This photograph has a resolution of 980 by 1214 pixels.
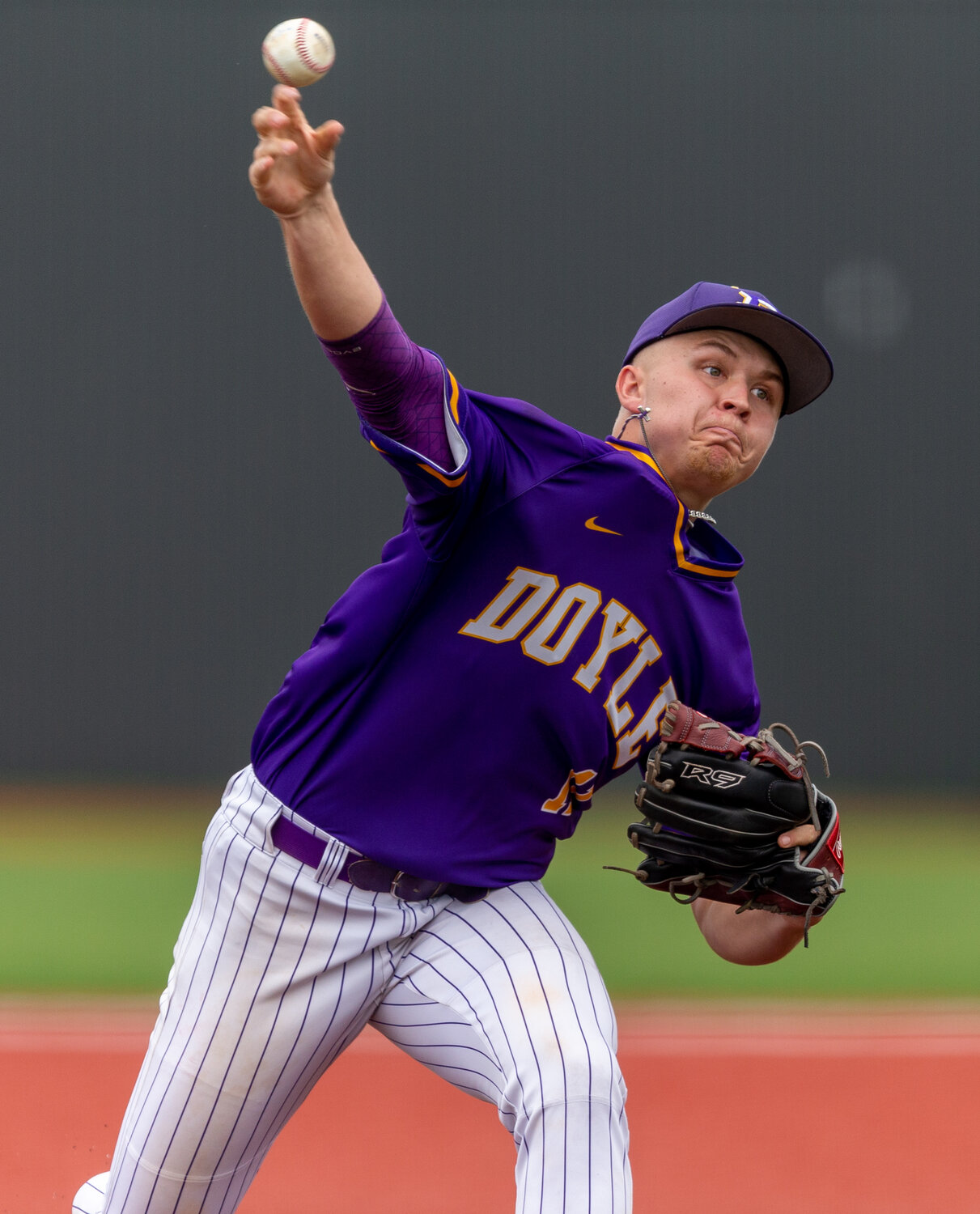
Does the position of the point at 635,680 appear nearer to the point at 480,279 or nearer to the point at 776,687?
the point at 776,687

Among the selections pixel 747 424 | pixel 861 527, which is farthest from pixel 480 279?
pixel 747 424

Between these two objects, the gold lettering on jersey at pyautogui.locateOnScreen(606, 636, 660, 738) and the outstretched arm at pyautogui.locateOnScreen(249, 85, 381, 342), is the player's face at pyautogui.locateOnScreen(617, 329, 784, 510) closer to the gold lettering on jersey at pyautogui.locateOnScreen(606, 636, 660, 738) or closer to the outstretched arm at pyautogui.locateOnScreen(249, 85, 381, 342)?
the gold lettering on jersey at pyautogui.locateOnScreen(606, 636, 660, 738)

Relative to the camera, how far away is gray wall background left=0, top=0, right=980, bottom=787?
5.43 meters

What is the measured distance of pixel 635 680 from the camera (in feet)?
5.48

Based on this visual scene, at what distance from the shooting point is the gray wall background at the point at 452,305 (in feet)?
17.8

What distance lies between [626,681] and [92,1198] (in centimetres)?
113

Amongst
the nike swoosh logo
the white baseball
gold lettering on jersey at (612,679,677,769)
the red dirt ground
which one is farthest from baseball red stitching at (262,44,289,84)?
the red dirt ground

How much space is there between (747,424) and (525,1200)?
1068mm

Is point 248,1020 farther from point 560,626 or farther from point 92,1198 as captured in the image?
point 560,626

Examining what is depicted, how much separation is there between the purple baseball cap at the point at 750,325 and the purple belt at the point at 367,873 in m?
0.88

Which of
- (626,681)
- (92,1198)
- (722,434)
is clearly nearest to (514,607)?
(626,681)

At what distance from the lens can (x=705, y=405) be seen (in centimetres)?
177

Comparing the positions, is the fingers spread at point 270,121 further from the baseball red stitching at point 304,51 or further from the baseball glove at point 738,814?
the baseball glove at point 738,814

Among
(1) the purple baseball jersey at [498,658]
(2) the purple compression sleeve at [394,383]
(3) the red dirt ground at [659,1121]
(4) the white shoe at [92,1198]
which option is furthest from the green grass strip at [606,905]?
(2) the purple compression sleeve at [394,383]
